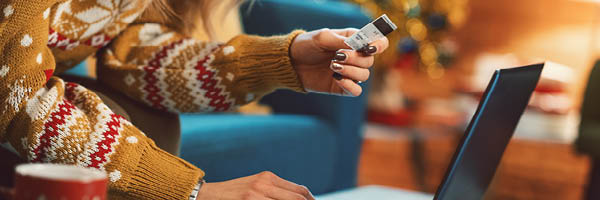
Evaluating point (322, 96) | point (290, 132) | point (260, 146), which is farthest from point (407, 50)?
point (260, 146)

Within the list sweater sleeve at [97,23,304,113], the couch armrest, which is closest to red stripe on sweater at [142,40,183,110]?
sweater sleeve at [97,23,304,113]

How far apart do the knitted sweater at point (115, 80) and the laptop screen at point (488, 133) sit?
0.72 feet

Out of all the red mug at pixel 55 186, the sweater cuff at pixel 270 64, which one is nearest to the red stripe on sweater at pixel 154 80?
the sweater cuff at pixel 270 64

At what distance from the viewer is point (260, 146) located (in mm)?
1186

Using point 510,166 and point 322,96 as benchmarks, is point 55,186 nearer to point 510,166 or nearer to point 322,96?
point 322,96

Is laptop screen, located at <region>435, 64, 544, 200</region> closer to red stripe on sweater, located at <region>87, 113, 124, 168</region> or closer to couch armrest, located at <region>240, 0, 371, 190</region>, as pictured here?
red stripe on sweater, located at <region>87, 113, 124, 168</region>

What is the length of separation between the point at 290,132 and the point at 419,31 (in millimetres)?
1718

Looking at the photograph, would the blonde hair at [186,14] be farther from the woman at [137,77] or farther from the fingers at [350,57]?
the fingers at [350,57]

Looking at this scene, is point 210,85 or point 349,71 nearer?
point 349,71

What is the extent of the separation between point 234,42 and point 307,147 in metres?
0.60

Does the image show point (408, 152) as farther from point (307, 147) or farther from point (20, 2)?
point (20, 2)

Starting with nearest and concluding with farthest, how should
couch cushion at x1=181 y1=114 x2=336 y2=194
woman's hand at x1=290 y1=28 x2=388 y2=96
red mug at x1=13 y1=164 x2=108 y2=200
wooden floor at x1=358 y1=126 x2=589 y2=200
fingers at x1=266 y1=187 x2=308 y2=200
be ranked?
red mug at x1=13 y1=164 x2=108 y2=200 < fingers at x1=266 y1=187 x2=308 y2=200 < woman's hand at x1=290 y1=28 x2=388 y2=96 < couch cushion at x1=181 y1=114 x2=336 y2=194 < wooden floor at x1=358 y1=126 x2=589 y2=200

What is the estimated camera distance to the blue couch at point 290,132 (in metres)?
1.08

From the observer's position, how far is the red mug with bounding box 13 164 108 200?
317 mm
